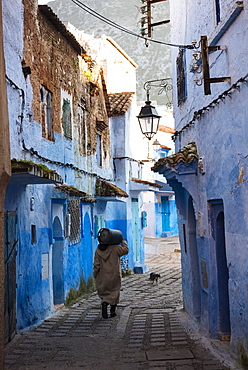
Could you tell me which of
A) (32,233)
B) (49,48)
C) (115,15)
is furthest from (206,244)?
(115,15)

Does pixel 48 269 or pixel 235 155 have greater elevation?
pixel 235 155

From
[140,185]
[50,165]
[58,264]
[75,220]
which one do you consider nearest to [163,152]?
[140,185]

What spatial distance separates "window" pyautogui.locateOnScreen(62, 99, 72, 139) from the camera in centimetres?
1266

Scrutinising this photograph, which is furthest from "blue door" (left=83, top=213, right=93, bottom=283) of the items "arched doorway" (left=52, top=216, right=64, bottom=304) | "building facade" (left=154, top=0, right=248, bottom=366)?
"building facade" (left=154, top=0, right=248, bottom=366)

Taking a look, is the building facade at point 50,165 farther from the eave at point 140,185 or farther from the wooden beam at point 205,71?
the wooden beam at point 205,71

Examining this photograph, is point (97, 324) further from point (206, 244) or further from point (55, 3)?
point (55, 3)

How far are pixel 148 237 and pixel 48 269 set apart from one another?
25339 mm

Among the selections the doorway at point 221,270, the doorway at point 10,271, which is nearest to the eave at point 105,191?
the doorway at point 10,271

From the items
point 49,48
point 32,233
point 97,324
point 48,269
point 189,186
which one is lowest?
point 97,324

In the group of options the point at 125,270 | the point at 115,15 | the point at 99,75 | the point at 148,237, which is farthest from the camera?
the point at 115,15

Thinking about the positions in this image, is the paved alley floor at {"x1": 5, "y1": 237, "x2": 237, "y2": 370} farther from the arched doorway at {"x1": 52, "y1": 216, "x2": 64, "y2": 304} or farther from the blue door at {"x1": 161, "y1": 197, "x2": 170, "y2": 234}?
the blue door at {"x1": 161, "y1": 197, "x2": 170, "y2": 234}

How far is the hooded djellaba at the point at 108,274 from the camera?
1030 centimetres

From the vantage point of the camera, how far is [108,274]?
34.3 ft

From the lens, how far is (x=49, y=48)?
38.1ft
